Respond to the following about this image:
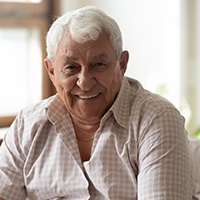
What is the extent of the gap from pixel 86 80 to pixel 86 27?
158mm

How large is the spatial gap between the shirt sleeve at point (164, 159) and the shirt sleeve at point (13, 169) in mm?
468

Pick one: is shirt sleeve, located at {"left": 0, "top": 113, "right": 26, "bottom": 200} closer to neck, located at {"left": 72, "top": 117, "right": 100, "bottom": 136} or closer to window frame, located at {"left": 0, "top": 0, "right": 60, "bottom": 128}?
neck, located at {"left": 72, "top": 117, "right": 100, "bottom": 136}

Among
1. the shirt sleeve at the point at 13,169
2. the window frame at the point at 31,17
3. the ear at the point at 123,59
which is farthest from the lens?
the window frame at the point at 31,17

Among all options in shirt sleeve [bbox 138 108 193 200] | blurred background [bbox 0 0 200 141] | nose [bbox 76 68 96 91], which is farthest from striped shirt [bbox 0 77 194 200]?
blurred background [bbox 0 0 200 141]

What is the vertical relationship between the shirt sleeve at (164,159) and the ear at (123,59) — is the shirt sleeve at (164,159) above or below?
below

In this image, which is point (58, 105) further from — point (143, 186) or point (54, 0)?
point (54, 0)

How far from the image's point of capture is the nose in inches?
61.1

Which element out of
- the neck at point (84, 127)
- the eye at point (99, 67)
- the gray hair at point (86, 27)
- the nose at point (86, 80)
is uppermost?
the gray hair at point (86, 27)

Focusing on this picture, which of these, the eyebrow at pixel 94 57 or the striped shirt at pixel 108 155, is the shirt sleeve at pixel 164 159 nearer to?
the striped shirt at pixel 108 155

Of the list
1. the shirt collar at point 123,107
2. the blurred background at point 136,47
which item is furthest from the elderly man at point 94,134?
the blurred background at point 136,47

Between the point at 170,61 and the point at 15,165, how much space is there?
68.0 inches

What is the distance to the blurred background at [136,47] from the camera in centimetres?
317

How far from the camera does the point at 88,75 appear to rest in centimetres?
156

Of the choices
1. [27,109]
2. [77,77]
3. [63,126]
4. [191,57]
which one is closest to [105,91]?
[77,77]
